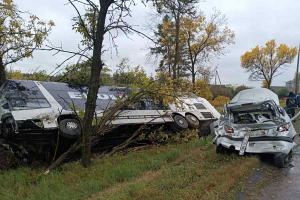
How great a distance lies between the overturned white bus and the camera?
629 cm

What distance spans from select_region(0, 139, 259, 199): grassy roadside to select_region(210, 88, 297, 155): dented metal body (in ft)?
1.23

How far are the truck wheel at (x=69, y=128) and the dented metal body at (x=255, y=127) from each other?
403cm

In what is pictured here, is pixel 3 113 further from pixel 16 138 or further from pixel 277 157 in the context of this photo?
pixel 277 157

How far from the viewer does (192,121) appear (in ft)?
32.8

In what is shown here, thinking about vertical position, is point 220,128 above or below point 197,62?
below

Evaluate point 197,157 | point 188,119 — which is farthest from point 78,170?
point 188,119

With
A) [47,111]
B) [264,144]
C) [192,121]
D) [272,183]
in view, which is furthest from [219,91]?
[272,183]

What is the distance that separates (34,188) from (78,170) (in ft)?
3.68

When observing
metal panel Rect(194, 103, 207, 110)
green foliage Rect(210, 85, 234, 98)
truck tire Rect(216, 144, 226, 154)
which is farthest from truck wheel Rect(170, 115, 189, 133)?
green foliage Rect(210, 85, 234, 98)

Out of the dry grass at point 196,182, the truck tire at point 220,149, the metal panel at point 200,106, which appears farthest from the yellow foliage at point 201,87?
the dry grass at point 196,182

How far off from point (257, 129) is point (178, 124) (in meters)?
4.17

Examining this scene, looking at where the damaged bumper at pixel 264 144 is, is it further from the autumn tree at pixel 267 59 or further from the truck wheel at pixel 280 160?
the autumn tree at pixel 267 59

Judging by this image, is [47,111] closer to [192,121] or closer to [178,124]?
[178,124]

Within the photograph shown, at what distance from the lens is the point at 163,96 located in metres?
7.14
